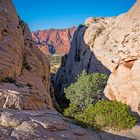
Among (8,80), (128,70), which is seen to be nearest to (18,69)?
(8,80)

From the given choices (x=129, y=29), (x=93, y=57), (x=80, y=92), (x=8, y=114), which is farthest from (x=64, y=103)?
(x=8, y=114)

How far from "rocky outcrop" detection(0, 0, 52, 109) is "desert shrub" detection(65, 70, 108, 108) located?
4553mm

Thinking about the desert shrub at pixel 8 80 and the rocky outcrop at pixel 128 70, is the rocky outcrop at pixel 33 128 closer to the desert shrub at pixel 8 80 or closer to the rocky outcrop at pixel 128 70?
the desert shrub at pixel 8 80

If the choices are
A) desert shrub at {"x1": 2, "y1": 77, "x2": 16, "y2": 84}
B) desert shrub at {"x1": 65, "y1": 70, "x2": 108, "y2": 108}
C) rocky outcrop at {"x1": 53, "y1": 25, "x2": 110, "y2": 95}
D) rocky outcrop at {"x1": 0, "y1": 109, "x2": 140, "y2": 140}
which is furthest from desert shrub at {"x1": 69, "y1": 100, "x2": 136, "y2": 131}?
rocky outcrop at {"x1": 53, "y1": 25, "x2": 110, "y2": 95}

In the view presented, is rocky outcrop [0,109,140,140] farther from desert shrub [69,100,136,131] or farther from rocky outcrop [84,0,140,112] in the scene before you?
rocky outcrop [84,0,140,112]

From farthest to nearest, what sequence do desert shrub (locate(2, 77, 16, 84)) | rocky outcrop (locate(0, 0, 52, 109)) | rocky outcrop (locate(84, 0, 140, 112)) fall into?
rocky outcrop (locate(84, 0, 140, 112)) → desert shrub (locate(2, 77, 16, 84)) → rocky outcrop (locate(0, 0, 52, 109))

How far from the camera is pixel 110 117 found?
2747 cm

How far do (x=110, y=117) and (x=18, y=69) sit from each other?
11.7 m

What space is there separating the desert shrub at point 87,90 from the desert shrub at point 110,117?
12592 millimetres

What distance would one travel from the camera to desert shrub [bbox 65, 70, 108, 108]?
4253cm

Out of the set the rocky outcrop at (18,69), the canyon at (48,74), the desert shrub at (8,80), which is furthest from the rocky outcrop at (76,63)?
the desert shrub at (8,80)

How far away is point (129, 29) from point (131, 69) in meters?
9.29

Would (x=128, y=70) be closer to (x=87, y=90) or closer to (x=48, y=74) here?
(x=87, y=90)

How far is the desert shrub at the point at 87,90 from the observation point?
42.5m
